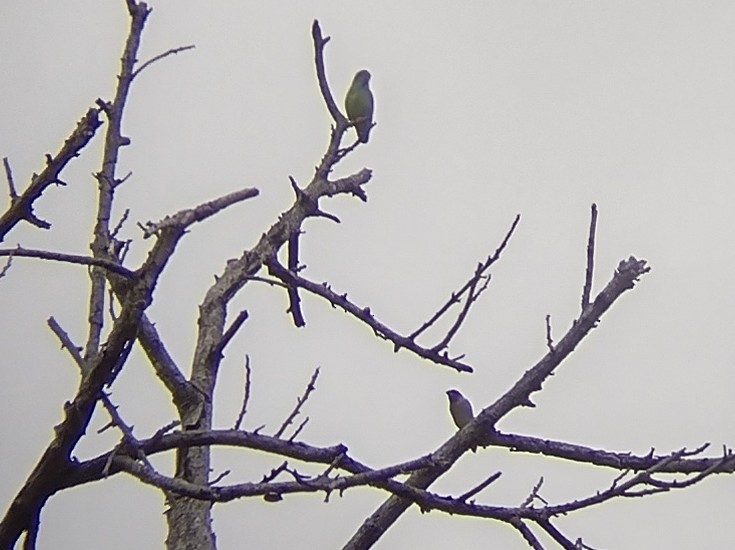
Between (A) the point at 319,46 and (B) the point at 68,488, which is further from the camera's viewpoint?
(A) the point at 319,46

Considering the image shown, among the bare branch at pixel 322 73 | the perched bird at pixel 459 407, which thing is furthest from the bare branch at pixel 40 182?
the perched bird at pixel 459 407

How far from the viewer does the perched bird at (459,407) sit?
5.64 meters

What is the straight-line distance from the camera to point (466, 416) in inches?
223

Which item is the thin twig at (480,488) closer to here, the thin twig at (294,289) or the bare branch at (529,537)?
the bare branch at (529,537)

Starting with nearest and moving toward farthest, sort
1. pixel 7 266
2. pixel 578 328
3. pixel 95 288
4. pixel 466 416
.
Answer: pixel 578 328 → pixel 7 266 → pixel 95 288 → pixel 466 416

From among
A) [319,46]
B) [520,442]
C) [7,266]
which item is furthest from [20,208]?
[520,442]

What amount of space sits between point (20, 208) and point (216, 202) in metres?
0.58

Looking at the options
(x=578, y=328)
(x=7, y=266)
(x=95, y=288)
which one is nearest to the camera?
(x=578, y=328)

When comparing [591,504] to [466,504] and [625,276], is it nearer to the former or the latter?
[466,504]

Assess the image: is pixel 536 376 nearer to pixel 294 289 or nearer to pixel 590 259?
pixel 590 259

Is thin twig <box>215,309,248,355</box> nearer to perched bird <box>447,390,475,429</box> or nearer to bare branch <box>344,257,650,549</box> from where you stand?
bare branch <box>344,257,650,549</box>

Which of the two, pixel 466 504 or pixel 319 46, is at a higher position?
pixel 319 46

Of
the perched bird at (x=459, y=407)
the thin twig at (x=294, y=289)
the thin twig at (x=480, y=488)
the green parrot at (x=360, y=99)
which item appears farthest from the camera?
the green parrot at (x=360, y=99)

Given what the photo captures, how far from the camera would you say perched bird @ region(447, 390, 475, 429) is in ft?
18.5
